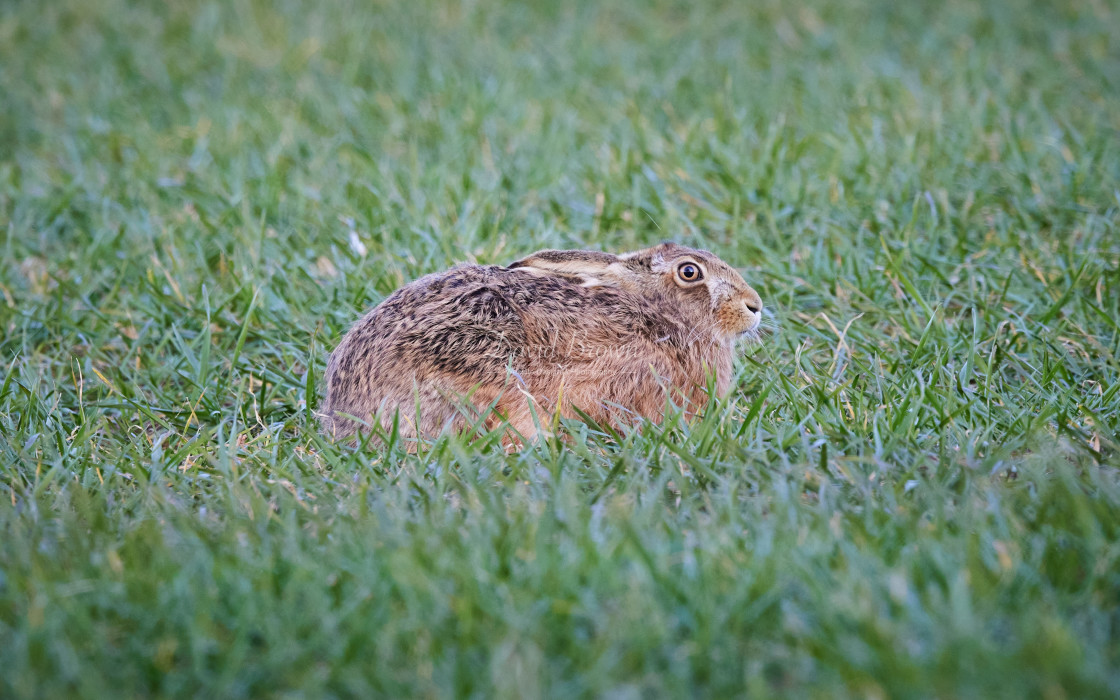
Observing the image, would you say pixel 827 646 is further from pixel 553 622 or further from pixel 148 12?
pixel 148 12

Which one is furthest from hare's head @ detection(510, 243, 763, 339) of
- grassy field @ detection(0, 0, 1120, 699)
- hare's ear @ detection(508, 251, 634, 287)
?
grassy field @ detection(0, 0, 1120, 699)

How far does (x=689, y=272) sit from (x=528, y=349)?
0.84 meters

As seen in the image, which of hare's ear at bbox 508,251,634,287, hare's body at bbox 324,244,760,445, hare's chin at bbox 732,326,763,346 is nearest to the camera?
hare's body at bbox 324,244,760,445

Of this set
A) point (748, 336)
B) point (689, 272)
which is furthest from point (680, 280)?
point (748, 336)

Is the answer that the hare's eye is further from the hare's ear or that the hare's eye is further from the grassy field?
the grassy field

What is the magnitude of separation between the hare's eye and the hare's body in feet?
0.30

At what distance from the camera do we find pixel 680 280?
13.2 feet

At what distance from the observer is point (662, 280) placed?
405 centimetres

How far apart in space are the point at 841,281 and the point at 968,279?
0.56 metres

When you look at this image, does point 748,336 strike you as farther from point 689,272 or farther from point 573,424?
point 573,424

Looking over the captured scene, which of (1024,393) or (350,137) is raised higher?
(350,137)

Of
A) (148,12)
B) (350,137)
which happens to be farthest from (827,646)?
(148,12)

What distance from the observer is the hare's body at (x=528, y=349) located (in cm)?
347

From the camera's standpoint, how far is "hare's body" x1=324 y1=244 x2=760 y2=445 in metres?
3.47
